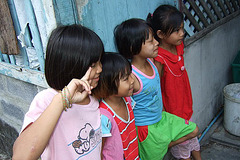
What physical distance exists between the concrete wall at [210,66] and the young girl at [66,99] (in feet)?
5.65

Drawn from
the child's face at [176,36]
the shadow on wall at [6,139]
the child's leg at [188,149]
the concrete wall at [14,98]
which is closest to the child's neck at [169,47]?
the child's face at [176,36]

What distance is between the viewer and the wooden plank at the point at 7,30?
1.86m

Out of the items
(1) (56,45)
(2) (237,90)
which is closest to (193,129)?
(1) (56,45)

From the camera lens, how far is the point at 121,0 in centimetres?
172

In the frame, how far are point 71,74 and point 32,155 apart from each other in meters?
0.44

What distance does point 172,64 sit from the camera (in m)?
2.16

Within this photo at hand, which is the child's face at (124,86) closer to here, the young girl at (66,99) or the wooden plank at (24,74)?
the young girl at (66,99)

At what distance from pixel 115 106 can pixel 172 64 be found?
2.76 feet

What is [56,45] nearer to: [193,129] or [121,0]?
[121,0]

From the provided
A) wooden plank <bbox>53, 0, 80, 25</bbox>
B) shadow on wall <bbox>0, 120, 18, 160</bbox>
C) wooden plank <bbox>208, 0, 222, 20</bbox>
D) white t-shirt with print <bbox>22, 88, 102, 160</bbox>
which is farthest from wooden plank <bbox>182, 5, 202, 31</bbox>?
shadow on wall <bbox>0, 120, 18, 160</bbox>

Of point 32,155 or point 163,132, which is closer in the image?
point 32,155

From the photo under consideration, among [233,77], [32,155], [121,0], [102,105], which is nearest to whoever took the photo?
[32,155]

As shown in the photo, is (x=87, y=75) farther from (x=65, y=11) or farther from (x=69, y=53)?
(x=65, y=11)

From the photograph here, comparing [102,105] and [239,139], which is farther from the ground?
[102,105]
